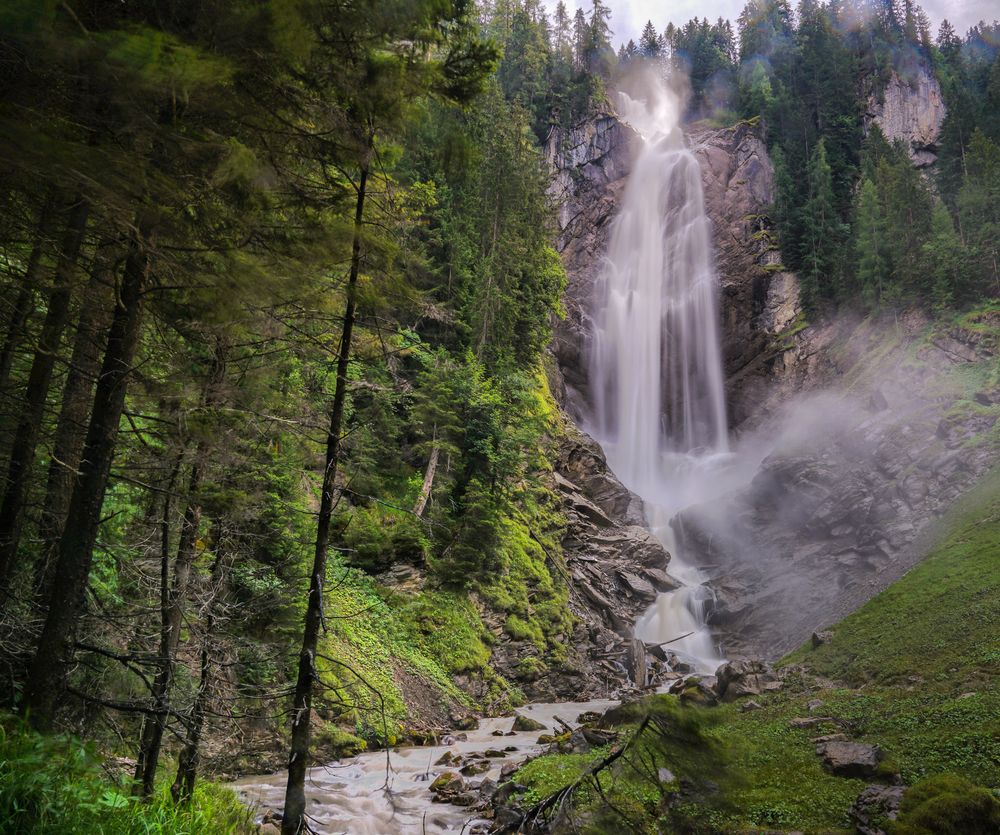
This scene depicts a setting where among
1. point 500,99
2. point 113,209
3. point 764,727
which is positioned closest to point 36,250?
point 113,209

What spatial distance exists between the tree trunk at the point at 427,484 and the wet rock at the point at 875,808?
14809 millimetres

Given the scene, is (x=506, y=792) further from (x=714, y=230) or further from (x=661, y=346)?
(x=714, y=230)

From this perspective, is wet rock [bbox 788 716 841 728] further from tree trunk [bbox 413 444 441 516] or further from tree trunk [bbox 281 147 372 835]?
tree trunk [bbox 413 444 441 516]

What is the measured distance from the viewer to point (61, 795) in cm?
369

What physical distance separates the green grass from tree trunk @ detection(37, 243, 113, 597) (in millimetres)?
1932

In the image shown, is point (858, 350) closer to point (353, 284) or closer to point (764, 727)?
point (764, 727)

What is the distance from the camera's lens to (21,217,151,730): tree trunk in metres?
4.43

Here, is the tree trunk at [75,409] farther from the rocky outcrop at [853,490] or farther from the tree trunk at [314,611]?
the rocky outcrop at [853,490]

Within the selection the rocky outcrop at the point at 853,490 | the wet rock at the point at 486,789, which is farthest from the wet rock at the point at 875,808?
the rocky outcrop at the point at 853,490

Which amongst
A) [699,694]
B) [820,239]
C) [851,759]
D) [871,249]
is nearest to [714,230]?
[820,239]

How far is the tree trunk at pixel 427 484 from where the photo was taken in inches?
810

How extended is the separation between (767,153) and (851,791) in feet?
222

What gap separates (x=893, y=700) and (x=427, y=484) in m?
14.2

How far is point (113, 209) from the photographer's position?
439 centimetres
